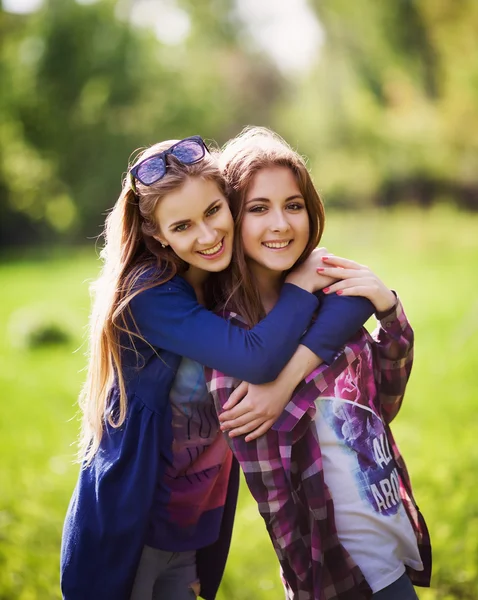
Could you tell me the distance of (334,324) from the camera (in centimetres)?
180

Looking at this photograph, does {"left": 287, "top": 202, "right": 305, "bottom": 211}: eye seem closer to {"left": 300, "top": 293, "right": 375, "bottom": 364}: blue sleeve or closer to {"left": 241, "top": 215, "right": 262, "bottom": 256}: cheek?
{"left": 241, "top": 215, "right": 262, "bottom": 256}: cheek

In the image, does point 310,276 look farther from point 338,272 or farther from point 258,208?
point 258,208

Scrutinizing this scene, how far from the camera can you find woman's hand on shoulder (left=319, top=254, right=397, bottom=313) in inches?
73.6

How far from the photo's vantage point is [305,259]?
2.01m

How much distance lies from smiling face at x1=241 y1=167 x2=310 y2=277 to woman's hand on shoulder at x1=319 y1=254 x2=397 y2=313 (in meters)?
0.12

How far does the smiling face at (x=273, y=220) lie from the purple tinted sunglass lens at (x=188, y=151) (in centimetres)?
18

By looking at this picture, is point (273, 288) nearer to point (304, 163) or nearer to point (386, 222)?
point (304, 163)

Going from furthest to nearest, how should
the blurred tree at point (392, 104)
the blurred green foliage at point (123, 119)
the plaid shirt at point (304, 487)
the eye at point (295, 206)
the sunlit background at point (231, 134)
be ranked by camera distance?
the blurred green foliage at point (123, 119) < the blurred tree at point (392, 104) < the sunlit background at point (231, 134) < the eye at point (295, 206) < the plaid shirt at point (304, 487)

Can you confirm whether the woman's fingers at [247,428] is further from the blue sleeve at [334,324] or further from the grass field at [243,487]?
the grass field at [243,487]

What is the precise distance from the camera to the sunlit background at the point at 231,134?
6.00 meters

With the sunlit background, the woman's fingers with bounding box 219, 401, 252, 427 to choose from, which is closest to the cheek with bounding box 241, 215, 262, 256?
the woman's fingers with bounding box 219, 401, 252, 427

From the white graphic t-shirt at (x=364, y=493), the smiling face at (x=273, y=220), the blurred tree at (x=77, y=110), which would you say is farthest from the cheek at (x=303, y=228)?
the blurred tree at (x=77, y=110)

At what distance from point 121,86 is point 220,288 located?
18.5 meters

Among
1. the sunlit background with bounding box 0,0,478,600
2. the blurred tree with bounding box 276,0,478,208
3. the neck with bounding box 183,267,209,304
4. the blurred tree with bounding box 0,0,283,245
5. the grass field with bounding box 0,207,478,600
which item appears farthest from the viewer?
the blurred tree with bounding box 0,0,283,245
